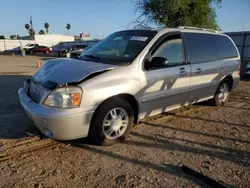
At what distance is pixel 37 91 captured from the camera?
339 cm

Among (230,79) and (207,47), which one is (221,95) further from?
(207,47)

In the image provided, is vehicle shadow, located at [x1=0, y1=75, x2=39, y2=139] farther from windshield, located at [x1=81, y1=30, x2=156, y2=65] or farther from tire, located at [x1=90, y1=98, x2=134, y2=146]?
windshield, located at [x1=81, y1=30, x2=156, y2=65]

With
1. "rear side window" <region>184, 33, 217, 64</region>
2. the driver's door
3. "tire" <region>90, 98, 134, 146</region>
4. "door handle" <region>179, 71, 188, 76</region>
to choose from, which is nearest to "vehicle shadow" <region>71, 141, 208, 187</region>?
"tire" <region>90, 98, 134, 146</region>

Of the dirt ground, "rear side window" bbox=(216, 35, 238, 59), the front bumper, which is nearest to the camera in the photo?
the dirt ground

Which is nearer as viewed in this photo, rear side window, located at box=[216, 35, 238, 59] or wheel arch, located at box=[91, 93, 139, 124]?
wheel arch, located at box=[91, 93, 139, 124]

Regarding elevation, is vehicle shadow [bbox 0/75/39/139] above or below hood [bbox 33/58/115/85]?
below

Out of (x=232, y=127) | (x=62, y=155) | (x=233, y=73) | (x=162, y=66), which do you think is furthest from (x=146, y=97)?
(x=233, y=73)

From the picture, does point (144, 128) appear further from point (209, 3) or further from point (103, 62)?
point (209, 3)

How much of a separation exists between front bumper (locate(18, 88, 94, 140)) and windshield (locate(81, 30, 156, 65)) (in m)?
1.08

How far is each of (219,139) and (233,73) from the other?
8.39 ft

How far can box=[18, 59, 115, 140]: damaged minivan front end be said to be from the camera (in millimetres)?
2992

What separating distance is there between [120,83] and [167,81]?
1.03 m

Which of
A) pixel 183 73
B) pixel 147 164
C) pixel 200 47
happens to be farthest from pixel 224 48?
pixel 147 164

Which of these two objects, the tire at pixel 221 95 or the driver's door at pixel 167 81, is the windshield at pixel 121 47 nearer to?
the driver's door at pixel 167 81
